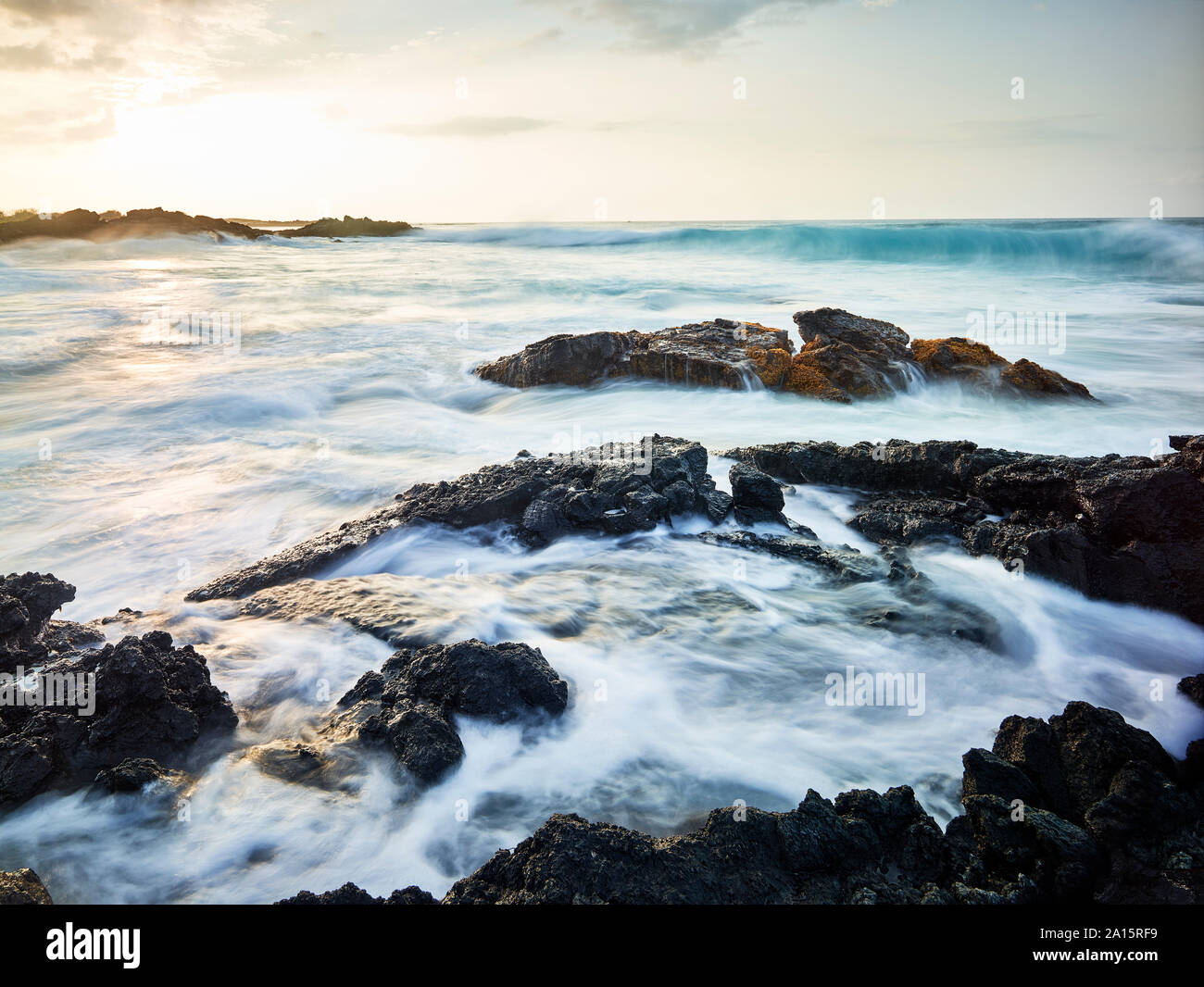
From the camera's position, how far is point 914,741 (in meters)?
3.80

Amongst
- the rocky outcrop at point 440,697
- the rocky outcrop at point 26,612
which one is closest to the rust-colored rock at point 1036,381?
the rocky outcrop at point 440,697

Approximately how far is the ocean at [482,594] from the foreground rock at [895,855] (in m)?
0.62

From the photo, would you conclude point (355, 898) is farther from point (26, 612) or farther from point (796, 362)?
point (796, 362)

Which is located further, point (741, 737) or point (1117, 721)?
point (741, 737)

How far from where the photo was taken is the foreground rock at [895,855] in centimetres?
246

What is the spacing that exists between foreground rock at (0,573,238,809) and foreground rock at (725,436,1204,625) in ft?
15.8

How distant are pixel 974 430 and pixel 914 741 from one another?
6.44m

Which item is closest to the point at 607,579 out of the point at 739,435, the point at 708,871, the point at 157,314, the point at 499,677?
the point at 499,677

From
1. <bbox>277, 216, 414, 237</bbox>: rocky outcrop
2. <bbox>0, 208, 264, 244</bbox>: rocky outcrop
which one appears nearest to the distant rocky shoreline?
<bbox>0, 208, 264, 244</bbox>: rocky outcrop

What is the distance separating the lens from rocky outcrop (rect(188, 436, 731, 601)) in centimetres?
587

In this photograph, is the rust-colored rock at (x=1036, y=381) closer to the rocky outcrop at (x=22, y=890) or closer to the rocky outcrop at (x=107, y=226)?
the rocky outcrop at (x=22, y=890)

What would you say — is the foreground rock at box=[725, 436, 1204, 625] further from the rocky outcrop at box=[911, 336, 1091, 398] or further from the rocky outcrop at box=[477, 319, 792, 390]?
the rocky outcrop at box=[911, 336, 1091, 398]

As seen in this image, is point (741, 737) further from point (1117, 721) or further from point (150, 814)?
point (150, 814)

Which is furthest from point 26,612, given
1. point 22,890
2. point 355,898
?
point 355,898
